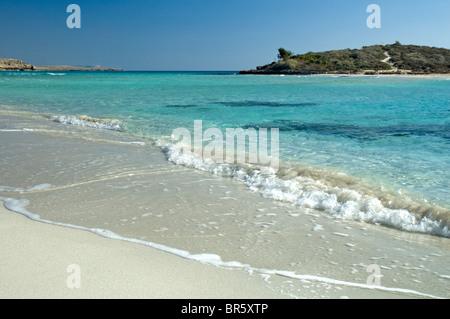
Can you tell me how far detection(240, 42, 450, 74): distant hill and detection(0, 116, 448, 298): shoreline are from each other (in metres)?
104

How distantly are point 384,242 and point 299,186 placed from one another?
193cm

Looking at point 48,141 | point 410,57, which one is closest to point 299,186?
point 48,141

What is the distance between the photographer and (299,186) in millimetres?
5754

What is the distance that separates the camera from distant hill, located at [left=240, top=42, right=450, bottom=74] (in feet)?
348

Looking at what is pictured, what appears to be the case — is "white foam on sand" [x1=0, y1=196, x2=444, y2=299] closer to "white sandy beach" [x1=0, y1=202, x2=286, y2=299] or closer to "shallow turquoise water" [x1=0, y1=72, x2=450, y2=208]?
"white sandy beach" [x1=0, y1=202, x2=286, y2=299]

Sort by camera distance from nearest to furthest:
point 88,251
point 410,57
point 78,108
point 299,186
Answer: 1. point 88,251
2. point 299,186
3. point 78,108
4. point 410,57

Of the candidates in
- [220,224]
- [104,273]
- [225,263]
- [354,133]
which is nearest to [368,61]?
[354,133]

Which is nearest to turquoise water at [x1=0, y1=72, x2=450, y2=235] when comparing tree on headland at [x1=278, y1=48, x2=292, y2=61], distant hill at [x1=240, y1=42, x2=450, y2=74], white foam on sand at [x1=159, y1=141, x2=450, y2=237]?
white foam on sand at [x1=159, y1=141, x2=450, y2=237]

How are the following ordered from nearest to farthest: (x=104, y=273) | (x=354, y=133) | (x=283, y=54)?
(x=104, y=273) < (x=354, y=133) < (x=283, y=54)

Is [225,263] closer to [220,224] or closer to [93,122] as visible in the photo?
[220,224]

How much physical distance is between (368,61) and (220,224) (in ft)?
422

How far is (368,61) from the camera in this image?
12056 centimetres

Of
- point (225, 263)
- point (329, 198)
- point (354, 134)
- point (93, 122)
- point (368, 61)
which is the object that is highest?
point (368, 61)

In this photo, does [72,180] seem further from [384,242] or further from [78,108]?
[78,108]
